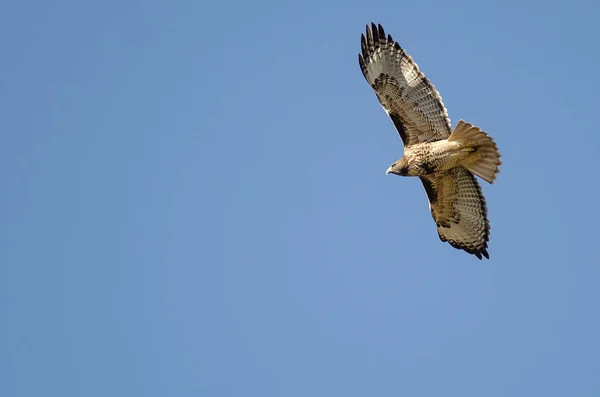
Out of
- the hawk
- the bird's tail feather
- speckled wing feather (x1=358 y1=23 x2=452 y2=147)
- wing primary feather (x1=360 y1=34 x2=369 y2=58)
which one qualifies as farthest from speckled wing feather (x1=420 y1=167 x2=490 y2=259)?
wing primary feather (x1=360 y1=34 x2=369 y2=58)

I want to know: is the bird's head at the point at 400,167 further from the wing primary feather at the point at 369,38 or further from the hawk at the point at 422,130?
the wing primary feather at the point at 369,38

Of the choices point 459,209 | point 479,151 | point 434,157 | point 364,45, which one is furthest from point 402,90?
point 459,209

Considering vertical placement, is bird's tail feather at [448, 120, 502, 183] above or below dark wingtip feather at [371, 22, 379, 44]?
below

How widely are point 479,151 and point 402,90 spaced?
1224 mm

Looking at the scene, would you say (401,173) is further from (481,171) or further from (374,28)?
(374,28)

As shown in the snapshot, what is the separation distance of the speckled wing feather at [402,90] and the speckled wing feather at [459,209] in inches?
25.5

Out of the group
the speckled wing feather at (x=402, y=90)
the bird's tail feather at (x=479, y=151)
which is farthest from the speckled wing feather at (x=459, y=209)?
the speckled wing feather at (x=402, y=90)

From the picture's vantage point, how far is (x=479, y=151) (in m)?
10.8

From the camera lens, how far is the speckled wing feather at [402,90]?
432 inches

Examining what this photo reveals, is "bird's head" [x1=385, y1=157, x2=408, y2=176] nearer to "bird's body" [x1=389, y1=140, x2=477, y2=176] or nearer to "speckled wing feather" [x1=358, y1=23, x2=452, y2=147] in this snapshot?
"bird's body" [x1=389, y1=140, x2=477, y2=176]

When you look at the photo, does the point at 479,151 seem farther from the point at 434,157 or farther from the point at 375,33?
the point at 375,33

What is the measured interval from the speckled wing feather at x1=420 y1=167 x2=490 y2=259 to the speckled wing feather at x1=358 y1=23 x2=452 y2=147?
649 millimetres

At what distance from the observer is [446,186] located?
11617mm

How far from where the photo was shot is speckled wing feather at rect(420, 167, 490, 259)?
1149 centimetres
